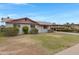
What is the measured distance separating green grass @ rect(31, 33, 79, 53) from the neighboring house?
0.11 metres

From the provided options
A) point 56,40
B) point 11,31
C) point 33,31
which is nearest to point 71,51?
point 56,40

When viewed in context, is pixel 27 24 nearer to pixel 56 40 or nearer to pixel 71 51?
pixel 56 40

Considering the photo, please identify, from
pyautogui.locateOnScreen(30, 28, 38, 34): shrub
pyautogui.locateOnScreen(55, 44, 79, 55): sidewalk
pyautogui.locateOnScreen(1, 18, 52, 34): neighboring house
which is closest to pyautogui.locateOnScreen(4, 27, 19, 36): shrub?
pyautogui.locateOnScreen(1, 18, 52, 34): neighboring house

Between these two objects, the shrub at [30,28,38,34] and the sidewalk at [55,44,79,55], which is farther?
the shrub at [30,28,38,34]

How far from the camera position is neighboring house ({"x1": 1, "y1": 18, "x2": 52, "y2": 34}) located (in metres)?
14.1

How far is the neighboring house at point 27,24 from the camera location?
14148mm

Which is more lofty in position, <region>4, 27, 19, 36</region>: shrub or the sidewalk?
<region>4, 27, 19, 36</region>: shrub

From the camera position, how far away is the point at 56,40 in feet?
46.6

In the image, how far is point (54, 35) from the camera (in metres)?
14.2

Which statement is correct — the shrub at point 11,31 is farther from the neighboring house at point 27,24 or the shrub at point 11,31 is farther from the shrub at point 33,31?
the shrub at point 33,31

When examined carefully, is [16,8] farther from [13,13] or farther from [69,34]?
[69,34]

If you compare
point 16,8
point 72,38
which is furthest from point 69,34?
point 16,8

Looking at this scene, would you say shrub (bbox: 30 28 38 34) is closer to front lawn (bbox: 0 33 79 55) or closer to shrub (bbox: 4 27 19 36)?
front lawn (bbox: 0 33 79 55)

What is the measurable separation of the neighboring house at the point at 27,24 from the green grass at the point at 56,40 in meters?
0.11
